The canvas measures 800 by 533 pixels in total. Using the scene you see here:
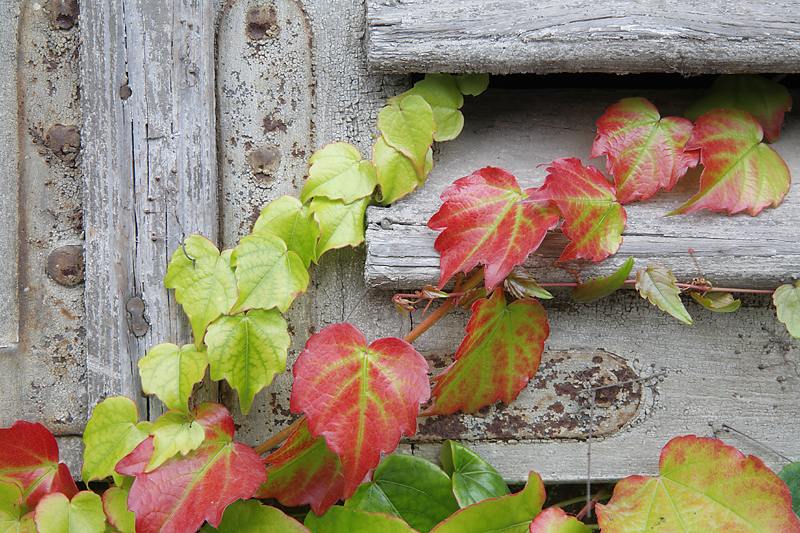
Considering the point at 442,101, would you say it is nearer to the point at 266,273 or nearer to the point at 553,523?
the point at 266,273

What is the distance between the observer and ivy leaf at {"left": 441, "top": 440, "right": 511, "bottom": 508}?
81 cm

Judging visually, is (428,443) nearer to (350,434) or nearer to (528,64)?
(350,434)

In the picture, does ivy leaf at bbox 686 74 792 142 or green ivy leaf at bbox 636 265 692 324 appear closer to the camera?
green ivy leaf at bbox 636 265 692 324

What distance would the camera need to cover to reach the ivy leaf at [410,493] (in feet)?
2.61

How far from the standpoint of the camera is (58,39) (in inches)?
34.8

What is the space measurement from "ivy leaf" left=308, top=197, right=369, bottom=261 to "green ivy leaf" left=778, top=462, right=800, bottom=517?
2.84ft

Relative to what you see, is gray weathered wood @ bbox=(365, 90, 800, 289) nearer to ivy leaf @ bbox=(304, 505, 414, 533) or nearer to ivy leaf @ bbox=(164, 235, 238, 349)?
ivy leaf @ bbox=(164, 235, 238, 349)

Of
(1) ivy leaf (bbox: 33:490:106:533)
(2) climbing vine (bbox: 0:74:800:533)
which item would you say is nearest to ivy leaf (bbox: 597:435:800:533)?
(2) climbing vine (bbox: 0:74:800:533)

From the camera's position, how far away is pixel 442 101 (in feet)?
2.68

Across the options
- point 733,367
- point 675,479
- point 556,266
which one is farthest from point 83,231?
point 733,367

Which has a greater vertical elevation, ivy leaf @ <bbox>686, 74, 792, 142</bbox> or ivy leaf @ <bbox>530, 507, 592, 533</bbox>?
ivy leaf @ <bbox>686, 74, 792, 142</bbox>

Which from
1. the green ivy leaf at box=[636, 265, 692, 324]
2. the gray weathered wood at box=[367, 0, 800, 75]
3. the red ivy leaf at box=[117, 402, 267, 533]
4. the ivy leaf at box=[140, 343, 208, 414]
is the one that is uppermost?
the gray weathered wood at box=[367, 0, 800, 75]

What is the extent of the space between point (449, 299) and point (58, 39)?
34.6 inches

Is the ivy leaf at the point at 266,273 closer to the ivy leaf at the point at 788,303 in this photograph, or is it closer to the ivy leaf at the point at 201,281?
the ivy leaf at the point at 201,281
